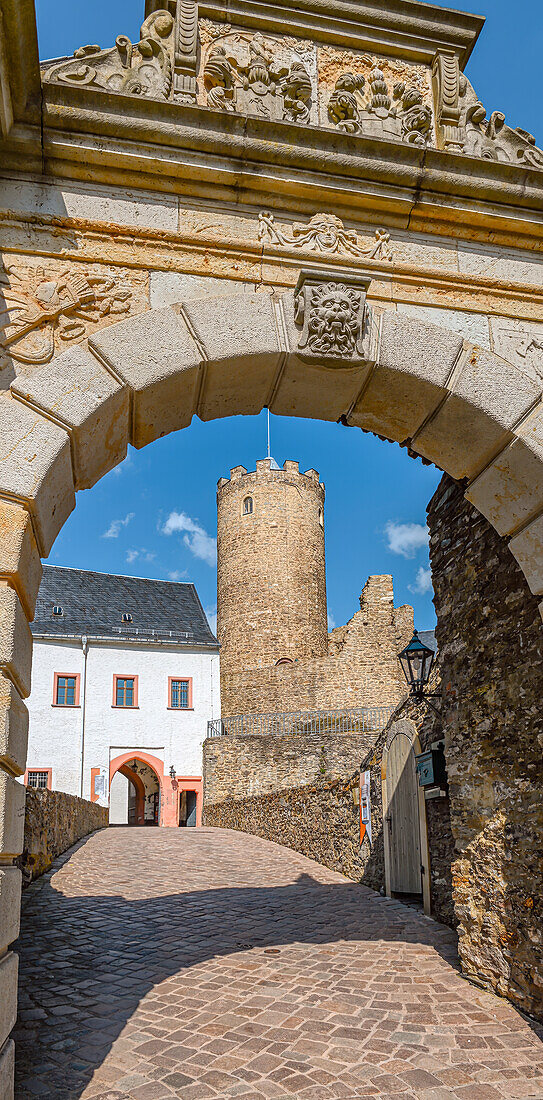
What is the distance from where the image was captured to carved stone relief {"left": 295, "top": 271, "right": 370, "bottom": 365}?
368 centimetres

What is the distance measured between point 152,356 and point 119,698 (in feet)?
71.8

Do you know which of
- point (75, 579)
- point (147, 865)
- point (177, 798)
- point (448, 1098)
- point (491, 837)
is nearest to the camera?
point (448, 1098)

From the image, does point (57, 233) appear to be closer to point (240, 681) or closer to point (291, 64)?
point (291, 64)

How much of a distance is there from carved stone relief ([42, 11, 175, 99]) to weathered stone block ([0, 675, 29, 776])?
2.85 metres

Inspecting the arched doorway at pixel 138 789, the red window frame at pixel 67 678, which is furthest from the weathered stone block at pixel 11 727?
the arched doorway at pixel 138 789

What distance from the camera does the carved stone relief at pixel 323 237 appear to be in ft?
12.7

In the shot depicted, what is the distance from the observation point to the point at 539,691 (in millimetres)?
4164

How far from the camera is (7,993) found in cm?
273

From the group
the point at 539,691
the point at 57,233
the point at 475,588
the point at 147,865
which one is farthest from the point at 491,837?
the point at 147,865

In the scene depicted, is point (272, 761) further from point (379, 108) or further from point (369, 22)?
point (369, 22)

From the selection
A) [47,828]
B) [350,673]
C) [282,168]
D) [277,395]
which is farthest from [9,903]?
[350,673]

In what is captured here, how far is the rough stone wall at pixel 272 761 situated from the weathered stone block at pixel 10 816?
12.5 meters

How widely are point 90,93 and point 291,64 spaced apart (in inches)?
46.1

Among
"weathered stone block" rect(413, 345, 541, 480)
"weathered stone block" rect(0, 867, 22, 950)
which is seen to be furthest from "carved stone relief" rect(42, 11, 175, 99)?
"weathered stone block" rect(0, 867, 22, 950)
